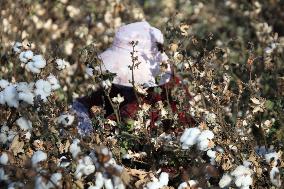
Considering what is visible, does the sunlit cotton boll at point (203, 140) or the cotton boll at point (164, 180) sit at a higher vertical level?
the sunlit cotton boll at point (203, 140)

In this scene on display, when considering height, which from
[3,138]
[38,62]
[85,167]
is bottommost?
[3,138]

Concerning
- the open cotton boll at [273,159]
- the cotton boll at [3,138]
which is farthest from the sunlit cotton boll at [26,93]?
the open cotton boll at [273,159]

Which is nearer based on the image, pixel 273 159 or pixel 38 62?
pixel 273 159

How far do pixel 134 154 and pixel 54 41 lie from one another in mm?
2375

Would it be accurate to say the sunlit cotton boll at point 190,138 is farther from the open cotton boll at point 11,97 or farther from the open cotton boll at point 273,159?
the open cotton boll at point 11,97

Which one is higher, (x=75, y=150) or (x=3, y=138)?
(x=75, y=150)

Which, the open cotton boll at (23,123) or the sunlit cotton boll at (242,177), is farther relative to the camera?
the open cotton boll at (23,123)

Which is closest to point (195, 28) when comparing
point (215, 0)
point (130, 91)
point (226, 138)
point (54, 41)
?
point (215, 0)

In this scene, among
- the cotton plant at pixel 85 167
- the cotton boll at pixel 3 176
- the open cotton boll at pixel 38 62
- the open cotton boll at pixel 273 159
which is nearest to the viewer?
the cotton boll at pixel 3 176

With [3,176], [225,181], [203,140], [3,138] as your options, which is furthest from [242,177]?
[3,138]

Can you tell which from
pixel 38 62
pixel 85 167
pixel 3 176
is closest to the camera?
pixel 3 176

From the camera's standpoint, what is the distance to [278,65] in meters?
2.98

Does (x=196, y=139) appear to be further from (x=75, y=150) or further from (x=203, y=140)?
(x=75, y=150)

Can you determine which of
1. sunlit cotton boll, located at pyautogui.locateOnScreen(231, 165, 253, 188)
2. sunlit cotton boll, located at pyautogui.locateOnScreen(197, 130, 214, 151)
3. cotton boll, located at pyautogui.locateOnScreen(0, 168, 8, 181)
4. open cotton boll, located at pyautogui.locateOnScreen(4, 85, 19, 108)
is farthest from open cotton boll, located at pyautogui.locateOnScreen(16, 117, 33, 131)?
sunlit cotton boll, located at pyautogui.locateOnScreen(231, 165, 253, 188)
